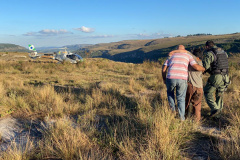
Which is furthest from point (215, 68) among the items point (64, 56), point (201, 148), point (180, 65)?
point (64, 56)

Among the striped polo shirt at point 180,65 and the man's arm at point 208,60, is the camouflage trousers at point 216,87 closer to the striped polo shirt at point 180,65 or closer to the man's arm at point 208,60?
the man's arm at point 208,60

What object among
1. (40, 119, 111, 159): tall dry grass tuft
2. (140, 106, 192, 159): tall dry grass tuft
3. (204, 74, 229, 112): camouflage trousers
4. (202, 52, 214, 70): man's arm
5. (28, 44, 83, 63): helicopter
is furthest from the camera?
(28, 44, 83, 63): helicopter

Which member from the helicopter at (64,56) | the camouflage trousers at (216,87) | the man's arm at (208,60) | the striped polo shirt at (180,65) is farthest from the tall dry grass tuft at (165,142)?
the helicopter at (64,56)

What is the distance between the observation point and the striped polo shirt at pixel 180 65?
3338 mm

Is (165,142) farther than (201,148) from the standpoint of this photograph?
No

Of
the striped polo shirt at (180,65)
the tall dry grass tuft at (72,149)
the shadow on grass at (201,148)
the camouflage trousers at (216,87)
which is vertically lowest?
the shadow on grass at (201,148)

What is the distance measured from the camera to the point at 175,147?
7.32 ft

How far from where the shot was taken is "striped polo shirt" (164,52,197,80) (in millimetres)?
3338

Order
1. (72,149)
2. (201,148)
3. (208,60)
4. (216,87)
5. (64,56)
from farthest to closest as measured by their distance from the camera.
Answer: (64,56) → (216,87) → (208,60) → (201,148) → (72,149)

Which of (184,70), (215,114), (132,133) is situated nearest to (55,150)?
(132,133)

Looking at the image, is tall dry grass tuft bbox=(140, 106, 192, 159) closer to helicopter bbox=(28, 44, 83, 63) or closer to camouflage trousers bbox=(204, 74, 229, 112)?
camouflage trousers bbox=(204, 74, 229, 112)

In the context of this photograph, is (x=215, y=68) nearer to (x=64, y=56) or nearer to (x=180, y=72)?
(x=180, y=72)

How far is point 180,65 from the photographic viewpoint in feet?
11.0

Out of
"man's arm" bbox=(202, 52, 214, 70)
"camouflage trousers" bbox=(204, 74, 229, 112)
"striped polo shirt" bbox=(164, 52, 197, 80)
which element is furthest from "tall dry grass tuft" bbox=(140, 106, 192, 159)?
"man's arm" bbox=(202, 52, 214, 70)
